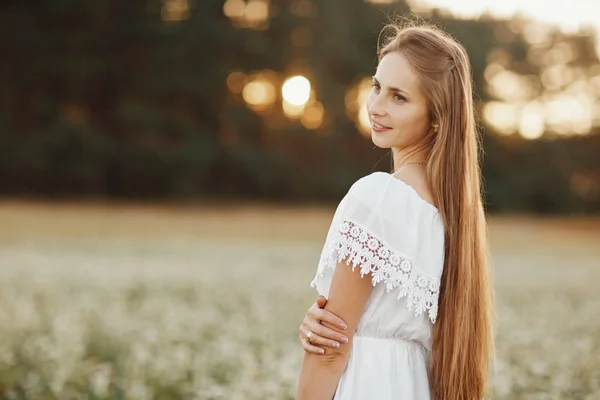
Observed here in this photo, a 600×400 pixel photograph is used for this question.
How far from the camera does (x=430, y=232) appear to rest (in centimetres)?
246

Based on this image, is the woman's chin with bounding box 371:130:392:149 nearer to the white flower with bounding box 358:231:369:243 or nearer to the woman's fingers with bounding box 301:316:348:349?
the white flower with bounding box 358:231:369:243

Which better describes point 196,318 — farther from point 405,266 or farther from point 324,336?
point 405,266

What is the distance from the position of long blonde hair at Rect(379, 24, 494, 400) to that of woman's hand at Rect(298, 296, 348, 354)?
0.38 m

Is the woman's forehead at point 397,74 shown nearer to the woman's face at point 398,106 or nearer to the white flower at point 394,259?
the woman's face at point 398,106

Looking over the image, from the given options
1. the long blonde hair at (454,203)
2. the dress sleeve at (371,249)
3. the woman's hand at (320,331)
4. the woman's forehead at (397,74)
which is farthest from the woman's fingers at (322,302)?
the woman's forehead at (397,74)

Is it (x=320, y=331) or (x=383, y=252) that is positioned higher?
(x=383, y=252)

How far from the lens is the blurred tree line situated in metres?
38.2

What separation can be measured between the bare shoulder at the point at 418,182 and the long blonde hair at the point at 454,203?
0.7 inches

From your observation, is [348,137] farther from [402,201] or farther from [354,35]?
[402,201]

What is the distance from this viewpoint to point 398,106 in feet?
8.42

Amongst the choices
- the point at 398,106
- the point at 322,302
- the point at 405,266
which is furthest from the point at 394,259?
the point at 398,106

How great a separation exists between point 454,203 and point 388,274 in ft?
1.04

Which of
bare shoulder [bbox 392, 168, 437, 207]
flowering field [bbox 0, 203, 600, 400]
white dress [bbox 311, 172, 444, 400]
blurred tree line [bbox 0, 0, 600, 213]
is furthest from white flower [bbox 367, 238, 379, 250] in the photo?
blurred tree line [bbox 0, 0, 600, 213]

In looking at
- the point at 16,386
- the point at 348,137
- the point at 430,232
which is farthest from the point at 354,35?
the point at 430,232
